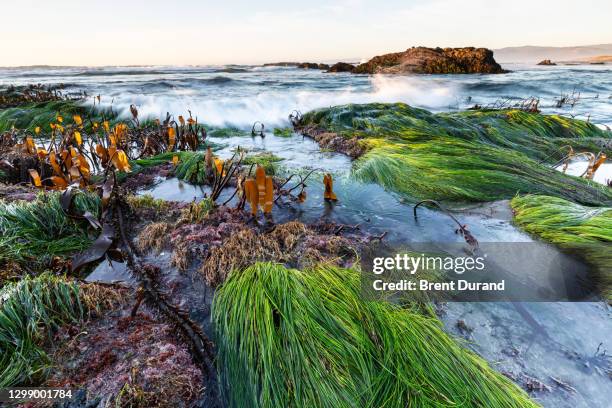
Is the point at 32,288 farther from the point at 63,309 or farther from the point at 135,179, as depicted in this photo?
the point at 135,179

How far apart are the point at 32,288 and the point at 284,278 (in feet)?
5.04

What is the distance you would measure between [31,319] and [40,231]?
150 centimetres

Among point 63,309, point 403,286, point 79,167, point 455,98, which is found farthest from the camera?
point 455,98

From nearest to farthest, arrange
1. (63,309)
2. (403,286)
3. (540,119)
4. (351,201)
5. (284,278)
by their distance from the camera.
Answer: (63,309)
(284,278)
(403,286)
(351,201)
(540,119)

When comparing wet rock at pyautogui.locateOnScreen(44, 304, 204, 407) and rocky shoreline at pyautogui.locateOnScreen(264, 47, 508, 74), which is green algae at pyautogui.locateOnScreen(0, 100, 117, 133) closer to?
wet rock at pyautogui.locateOnScreen(44, 304, 204, 407)

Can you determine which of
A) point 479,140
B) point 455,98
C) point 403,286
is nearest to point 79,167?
point 403,286

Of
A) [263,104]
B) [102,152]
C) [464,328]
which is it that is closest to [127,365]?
[464,328]

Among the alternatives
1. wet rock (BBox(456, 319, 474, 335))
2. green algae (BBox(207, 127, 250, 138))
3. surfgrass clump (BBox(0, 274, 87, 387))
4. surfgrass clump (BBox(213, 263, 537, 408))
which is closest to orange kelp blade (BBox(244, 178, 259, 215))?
surfgrass clump (BBox(213, 263, 537, 408))

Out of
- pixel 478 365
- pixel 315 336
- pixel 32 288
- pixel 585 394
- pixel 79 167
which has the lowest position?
pixel 585 394

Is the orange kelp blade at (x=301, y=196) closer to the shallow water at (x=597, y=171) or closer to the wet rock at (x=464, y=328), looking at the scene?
the wet rock at (x=464, y=328)

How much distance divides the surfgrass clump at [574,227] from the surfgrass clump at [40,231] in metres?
4.26

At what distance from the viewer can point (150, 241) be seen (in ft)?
9.40

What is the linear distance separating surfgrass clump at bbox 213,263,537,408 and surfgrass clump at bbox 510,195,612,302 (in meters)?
1.55

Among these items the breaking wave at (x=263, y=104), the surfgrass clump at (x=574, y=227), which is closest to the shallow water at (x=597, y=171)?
the surfgrass clump at (x=574, y=227)
